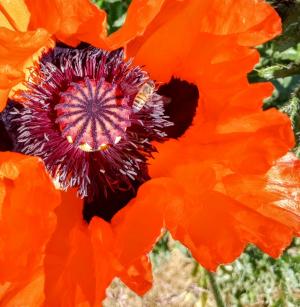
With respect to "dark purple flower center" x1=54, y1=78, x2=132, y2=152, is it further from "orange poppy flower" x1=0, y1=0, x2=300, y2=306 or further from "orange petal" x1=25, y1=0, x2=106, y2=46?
"orange petal" x1=25, y1=0, x2=106, y2=46

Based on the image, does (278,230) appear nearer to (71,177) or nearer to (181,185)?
(181,185)

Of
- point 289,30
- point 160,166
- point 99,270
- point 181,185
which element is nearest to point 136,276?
point 99,270

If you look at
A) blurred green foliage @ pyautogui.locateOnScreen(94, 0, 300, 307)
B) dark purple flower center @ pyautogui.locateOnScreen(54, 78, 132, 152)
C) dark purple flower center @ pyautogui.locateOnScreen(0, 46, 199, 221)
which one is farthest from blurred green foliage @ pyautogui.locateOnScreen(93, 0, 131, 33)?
dark purple flower center @ pyautogui.locateOnScreen(54, 78, 132, 152)

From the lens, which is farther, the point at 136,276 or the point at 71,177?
the point at 71,177

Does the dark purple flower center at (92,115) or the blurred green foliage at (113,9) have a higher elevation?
the blurred green foliage at (113,9)

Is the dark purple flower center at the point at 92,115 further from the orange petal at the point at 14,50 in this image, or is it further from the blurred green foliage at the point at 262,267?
the blurred green foliage at the point at 262,267

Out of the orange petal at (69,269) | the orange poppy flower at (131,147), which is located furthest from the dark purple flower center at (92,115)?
the orange petal at (69,269)
